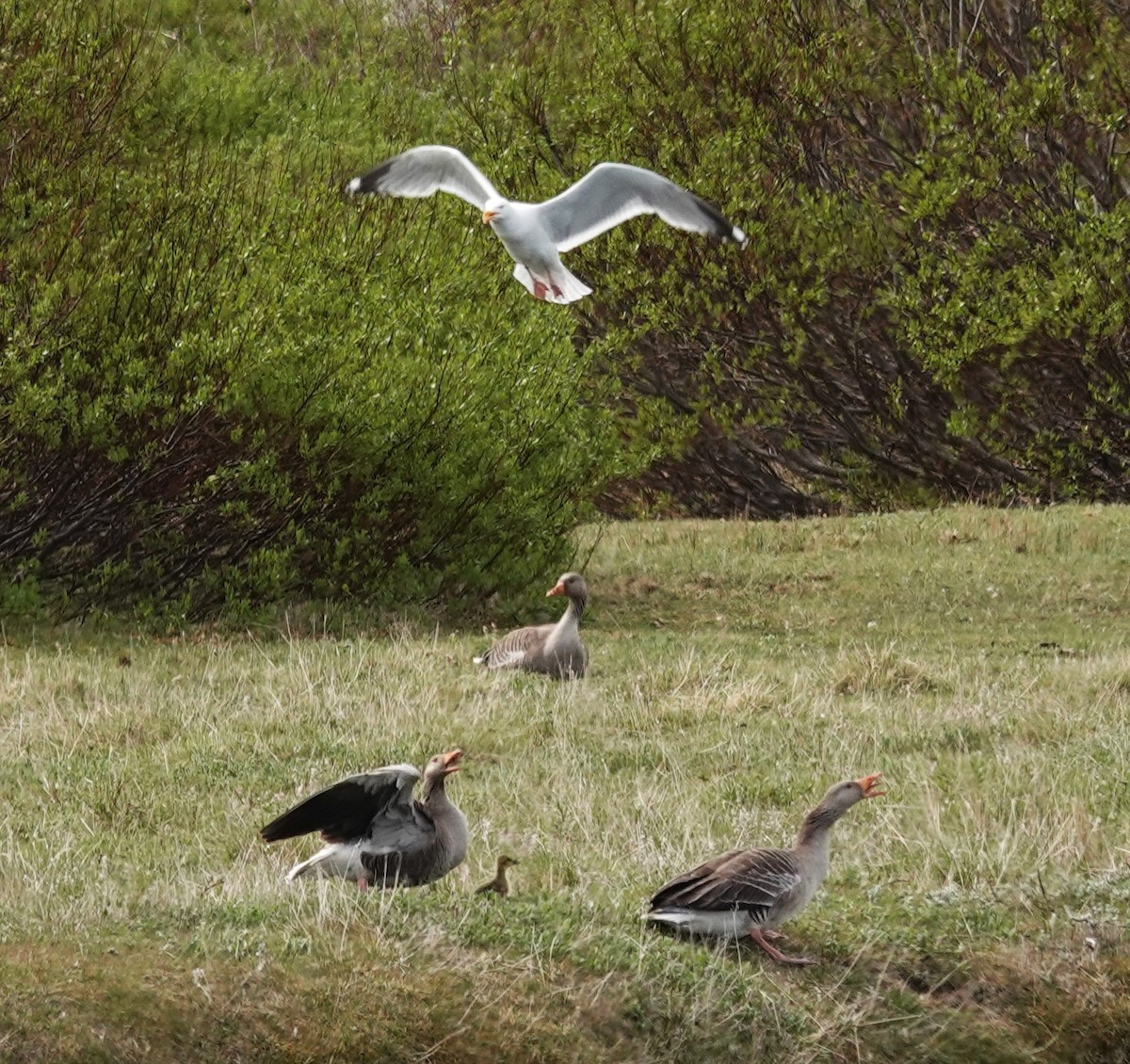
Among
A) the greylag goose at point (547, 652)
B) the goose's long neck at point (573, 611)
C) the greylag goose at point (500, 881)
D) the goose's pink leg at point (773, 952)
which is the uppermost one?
the greylag goose at point (500, 881)

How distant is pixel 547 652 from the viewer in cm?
1448

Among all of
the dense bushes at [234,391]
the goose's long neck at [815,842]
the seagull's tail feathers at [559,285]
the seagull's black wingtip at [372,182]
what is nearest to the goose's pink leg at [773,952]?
the goose's long neck at [815,842]

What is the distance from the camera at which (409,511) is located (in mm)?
19828

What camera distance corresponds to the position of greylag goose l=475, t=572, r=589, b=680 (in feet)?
47.4

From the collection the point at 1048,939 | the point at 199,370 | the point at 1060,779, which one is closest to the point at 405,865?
the point at 1048,939

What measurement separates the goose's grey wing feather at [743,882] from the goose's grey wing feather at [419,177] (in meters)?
6.65

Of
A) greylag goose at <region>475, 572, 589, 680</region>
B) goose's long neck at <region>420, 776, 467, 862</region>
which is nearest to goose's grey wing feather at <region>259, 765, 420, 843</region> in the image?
goose's long neck at <region>420, 776, 467, 862</region>

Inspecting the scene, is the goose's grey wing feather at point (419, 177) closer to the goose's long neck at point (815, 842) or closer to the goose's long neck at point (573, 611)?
the goose's long neck at point (573, 611)

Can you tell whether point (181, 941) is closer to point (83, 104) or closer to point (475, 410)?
point (475, 410)

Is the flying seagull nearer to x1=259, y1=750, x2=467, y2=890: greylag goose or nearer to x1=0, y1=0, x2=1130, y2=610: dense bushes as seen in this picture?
x1=0, y1=0, x2=1130, y2=610: dense bushes

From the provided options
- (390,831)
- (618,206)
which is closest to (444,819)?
(390,831)

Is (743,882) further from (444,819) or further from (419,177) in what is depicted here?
(419,177)

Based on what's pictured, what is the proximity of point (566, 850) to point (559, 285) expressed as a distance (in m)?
5.16

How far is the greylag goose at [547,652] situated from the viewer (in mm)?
14453
